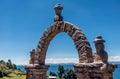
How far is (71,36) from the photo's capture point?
16.6 meters

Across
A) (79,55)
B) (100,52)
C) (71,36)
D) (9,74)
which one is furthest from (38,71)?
(9,74)

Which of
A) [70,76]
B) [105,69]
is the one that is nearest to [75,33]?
[105,69]

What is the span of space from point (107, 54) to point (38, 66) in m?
6.05

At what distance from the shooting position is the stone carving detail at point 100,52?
571 inches

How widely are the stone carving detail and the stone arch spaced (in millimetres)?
619

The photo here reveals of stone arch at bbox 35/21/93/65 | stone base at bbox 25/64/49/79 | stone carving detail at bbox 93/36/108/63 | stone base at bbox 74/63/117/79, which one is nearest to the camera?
stone base at bbox 74/63/117/79

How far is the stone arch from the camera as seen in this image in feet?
50.4

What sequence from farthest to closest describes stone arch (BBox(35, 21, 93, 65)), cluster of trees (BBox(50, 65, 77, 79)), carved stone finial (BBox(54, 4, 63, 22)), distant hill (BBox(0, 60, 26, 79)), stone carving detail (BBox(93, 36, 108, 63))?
cluster of trees (BBox(50, 65, 77, 79)) < distant hill (BBox(0, 60, 26, 79)) < carved stone finial (BBox(54, 4, 63, 22)) < stone arch (BBox(35, 21, 93, 65)) < stone carving detail (BBox(93, 36, 108, 63))

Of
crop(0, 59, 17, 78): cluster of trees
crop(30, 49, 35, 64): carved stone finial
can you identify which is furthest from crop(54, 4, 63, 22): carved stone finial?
crop(0, 59, 17, 78): cluster of trees

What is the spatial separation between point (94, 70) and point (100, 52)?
1.09 meters

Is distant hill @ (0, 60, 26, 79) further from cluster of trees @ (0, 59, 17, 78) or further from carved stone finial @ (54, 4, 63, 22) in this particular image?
carved stone finial @ (54, 4, 63, 22)

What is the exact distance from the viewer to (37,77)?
62.0 feet

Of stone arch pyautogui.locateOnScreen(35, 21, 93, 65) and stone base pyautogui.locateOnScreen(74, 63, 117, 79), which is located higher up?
stone arch pyautogui.locateOnScreen(35, 21, 93, 65)

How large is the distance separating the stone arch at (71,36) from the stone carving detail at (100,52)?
62 centimetres
